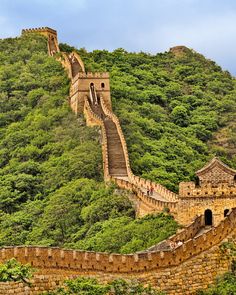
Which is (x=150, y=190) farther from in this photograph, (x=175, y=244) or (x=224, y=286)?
(x=224, y=286)

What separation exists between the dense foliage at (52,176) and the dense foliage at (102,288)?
12.6 metres

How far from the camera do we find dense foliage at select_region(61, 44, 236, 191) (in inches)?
3118

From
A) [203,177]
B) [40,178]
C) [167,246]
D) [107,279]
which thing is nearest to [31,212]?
[40,178]

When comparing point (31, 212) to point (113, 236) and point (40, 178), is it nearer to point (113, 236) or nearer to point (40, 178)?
point (40, 178)

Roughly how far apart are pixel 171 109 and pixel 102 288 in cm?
6649

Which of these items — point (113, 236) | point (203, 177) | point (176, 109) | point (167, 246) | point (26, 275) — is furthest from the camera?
point (176, 109)

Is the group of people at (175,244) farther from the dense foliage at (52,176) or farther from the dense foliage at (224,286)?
the dense foliage at (52,176)

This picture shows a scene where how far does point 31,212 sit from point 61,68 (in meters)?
30.7

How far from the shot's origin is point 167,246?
143 feet

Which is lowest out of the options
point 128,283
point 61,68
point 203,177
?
point 128,283

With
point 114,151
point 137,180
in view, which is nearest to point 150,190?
point 137,180

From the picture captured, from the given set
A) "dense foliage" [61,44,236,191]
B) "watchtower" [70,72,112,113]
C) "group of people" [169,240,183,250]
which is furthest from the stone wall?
"watchtower" [70,72,112,113]

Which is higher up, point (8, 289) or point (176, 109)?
point (176, 109)

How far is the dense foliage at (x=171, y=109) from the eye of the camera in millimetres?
79188
